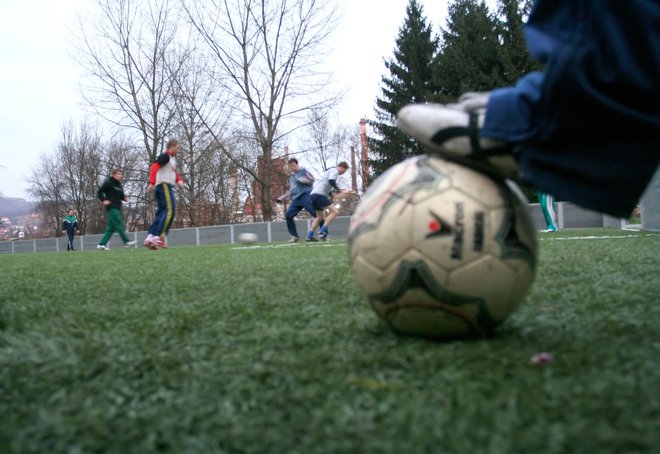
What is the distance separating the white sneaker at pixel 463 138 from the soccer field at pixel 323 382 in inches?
21.0

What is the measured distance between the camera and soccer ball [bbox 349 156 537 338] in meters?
1.68

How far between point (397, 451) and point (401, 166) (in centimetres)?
110

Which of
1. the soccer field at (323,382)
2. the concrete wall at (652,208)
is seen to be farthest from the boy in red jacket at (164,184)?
the concrete wall at (652,208)

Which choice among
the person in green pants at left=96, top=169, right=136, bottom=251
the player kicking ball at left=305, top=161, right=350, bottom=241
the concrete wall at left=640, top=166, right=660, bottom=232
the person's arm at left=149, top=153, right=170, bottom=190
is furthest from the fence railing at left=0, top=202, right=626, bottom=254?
the person's arm at left=149, top=153, right=170, bottom=190

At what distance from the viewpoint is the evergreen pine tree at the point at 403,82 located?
3406 cm

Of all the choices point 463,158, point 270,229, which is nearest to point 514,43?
point 270,229

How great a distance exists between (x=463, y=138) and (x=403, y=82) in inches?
1375

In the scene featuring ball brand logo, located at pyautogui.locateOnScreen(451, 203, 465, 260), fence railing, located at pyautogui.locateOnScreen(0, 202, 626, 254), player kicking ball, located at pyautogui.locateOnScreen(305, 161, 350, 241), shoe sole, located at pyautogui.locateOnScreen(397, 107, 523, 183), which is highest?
player kicking ball, located at pyautogui.locateOnScreen(305, 161, 350, 241)

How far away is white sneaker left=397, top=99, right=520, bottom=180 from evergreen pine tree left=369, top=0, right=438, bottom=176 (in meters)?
32.0

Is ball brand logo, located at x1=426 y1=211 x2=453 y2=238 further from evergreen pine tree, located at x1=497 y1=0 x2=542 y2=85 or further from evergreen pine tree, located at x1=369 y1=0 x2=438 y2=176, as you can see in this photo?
evergreen pine tree, located at x1=369 y1=0 x2=438 y2=176

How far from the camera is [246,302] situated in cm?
276

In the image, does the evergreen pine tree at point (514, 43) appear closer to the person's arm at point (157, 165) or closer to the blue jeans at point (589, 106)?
the person's arm at point (157, 165)

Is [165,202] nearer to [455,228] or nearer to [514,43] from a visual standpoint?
[455,228]

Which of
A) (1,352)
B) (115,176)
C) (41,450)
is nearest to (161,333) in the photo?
(1,352)
